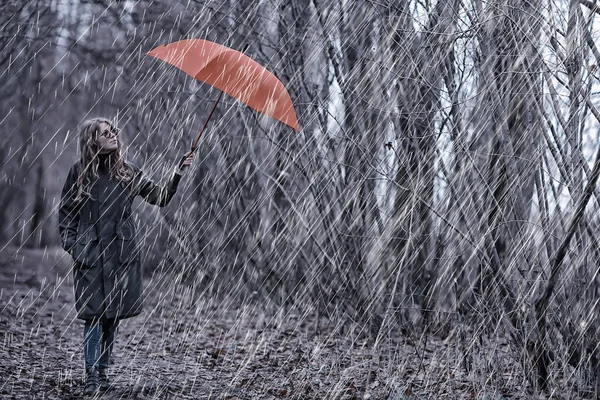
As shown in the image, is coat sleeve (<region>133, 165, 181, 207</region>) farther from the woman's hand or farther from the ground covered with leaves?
the ground covered with leaves

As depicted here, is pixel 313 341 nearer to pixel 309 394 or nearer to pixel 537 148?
pixel 309 394

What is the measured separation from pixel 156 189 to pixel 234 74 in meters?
0.97

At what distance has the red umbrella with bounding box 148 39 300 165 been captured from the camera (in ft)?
15.0

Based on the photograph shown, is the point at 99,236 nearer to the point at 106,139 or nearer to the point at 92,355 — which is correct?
the point at 106,139

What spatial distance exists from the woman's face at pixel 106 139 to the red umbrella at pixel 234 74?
53 cm

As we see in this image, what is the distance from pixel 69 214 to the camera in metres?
4.78

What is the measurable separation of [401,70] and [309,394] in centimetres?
236

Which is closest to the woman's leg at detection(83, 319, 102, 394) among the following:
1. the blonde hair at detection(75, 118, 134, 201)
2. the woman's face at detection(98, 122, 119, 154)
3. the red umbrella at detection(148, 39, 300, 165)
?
the blonde hair at detection(75, 118, 134, 201)

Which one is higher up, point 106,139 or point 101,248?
point 106,139

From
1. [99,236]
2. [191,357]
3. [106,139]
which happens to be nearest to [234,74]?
[106,139]

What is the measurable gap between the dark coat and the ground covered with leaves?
59 cm

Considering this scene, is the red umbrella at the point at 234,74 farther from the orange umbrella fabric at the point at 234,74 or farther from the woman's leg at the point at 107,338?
the woman's leg at the point at 107,338

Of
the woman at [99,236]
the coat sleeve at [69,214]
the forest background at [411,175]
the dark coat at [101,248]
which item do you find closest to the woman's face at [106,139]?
the woman at [99,236]

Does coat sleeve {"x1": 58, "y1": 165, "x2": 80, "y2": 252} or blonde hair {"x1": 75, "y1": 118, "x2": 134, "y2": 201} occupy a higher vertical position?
blonde hair {"x1": 75, "y1": 118, "x2": 134, "y2": 201}
